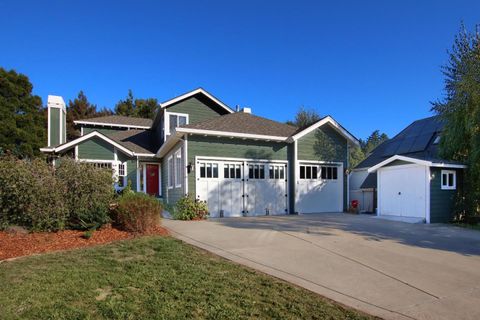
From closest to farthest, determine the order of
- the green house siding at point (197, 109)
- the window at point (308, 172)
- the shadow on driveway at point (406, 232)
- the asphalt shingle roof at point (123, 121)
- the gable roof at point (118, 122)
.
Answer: the shadow on driveway at point (406, 232) < the window at point (308, 172) < the green house siding at point (197, 109) < the gable roof at point (118, 122) < the asphalt shingle roof at point (123, 121)

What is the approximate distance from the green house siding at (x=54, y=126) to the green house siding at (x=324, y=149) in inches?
594

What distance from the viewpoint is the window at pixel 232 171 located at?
1451 cm

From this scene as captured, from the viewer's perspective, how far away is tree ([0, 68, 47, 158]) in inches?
1165

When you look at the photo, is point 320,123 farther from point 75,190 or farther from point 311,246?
point 75,190

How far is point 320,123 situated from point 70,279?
13506 mm

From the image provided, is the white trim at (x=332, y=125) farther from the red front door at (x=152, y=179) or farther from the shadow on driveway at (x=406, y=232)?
the red front door at (x=152, y=179)

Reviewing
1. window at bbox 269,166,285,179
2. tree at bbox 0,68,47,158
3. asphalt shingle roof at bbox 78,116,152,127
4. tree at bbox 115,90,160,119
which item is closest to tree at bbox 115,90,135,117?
tree at bbox 115,90,160,119

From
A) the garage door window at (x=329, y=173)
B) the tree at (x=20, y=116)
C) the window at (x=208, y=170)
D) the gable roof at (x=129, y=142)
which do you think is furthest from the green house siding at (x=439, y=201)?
the tree at (x=20, y=116)

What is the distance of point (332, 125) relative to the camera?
16.6 meters

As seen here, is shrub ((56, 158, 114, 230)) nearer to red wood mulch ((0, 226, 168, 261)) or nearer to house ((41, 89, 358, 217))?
red wood mulch ((0, 226, 168, 261))

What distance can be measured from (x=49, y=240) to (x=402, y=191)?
12.8m

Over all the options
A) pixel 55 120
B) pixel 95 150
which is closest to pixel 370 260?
pixel 95 150

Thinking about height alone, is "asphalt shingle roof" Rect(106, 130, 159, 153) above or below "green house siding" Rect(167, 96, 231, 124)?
below

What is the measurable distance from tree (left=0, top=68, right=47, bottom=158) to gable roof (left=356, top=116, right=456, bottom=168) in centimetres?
2869
